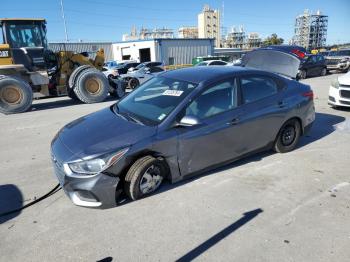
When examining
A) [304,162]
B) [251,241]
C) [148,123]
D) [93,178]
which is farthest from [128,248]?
[304,162]

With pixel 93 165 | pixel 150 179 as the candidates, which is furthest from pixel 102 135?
pixel 150 179

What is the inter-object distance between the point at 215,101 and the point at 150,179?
53.3 inches

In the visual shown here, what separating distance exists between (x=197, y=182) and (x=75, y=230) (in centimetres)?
165

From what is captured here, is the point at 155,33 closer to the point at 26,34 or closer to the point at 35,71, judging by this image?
the point at 26,34

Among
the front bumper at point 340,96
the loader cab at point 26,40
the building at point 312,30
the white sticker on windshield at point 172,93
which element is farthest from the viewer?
the building at point 312,30

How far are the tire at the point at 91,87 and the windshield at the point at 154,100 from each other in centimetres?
727

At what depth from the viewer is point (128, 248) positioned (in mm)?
2758

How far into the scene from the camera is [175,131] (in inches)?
140

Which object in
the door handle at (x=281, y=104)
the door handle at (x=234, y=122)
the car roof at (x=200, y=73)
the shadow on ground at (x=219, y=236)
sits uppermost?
the car roof at (x=200, y=73)

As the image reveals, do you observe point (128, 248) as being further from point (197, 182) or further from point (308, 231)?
point (308, 231)

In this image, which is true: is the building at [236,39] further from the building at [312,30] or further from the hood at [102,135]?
the hood at [102,135]

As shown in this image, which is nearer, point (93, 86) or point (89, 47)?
point (93, 86)

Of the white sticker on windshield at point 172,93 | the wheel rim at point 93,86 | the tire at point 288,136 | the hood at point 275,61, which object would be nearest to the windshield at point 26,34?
the wheel rim at point 93,86

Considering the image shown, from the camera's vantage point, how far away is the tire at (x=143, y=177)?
3.35 meters
